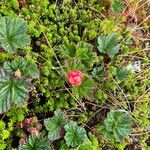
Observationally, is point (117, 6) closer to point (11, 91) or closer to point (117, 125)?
point (117, 125)

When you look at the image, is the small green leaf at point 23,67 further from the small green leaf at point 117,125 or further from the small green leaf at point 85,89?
the small green leaf at point 117,125

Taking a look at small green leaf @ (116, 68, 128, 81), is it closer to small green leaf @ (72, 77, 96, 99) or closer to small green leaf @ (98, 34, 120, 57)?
small green leaf @ (98, 34, 120, 57)

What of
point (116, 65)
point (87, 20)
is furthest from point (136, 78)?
point (87, 20)

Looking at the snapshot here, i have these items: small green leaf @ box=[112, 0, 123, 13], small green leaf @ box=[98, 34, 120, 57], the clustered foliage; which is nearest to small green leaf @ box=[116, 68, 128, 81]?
the clustered foliage

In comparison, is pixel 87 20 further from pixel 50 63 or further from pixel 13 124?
pixel 13 124

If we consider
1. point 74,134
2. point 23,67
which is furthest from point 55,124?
point 23,67
